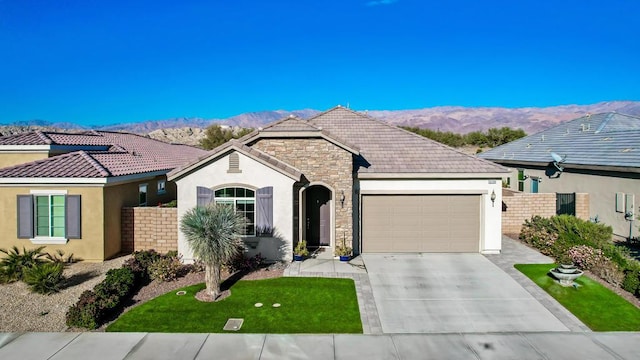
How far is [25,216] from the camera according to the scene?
46.2 feet

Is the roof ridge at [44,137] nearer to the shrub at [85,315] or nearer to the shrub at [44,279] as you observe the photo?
the shrub at [44,279]

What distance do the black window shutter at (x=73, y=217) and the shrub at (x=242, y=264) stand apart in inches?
204

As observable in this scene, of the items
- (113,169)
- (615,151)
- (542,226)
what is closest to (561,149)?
(615,151)

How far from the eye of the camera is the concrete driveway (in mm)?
9578

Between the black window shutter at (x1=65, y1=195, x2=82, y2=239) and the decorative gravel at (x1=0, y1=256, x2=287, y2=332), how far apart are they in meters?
0.99

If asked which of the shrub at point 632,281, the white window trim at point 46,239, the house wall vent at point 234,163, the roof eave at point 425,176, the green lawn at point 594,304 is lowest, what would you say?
the green lawn at point 594,304

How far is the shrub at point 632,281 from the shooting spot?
1127 centimetres

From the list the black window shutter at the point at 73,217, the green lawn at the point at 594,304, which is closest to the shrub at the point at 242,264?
the black window shutter at the point at 73,217

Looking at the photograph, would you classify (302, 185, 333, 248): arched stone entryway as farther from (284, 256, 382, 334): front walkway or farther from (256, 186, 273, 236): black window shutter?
(256, 186, 273, 236): black window shutter

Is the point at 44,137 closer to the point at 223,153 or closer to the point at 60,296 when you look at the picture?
the point at 223,153

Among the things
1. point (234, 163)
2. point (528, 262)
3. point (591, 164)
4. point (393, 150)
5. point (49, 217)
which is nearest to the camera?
point (234, 163)

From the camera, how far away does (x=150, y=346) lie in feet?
27.8

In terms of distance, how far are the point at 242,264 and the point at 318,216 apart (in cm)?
363

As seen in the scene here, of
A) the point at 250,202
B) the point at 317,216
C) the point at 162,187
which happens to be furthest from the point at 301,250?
the point at 162,187
